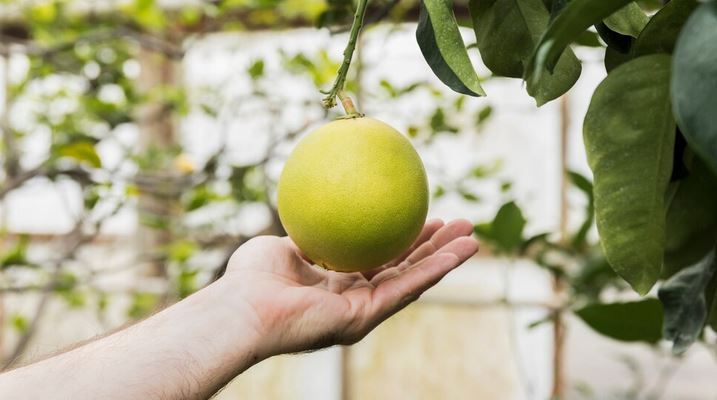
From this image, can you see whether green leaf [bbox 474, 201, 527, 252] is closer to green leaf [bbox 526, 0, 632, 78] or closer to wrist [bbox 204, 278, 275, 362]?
wrist [bbox 204, 278, 275, 362]

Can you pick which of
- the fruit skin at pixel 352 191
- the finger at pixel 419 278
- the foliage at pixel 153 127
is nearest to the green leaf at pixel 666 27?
the fruit skin at pixel 352 191

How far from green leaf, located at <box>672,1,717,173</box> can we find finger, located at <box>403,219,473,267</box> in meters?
0.57

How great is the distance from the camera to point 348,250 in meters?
0.58

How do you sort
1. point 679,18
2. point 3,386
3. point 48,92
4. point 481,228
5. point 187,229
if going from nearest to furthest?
point 679,18, point 3,386, point 481,228, point 187,229, point 48,92

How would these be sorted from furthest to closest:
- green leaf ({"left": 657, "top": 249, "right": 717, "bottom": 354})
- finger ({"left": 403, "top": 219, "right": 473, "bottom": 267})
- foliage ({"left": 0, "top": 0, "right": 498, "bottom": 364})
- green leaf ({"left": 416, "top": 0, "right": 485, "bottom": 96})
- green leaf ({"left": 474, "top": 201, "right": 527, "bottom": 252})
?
foliage ({"left": 0, "top": 0, "right": 498, "bottom": 364}), green leaf ({"left": 474, "top": 201, "right": 527, "bottom": 252}), finger ({"left": 403, "top": 219, "right": 473, "bottom": 267}), green leaf ({"left": 657, "top": 249, "right": 717, "bottom": 354}), green leaf ({"left": 416, "top": 0, "right": 485, "bottom": 96})

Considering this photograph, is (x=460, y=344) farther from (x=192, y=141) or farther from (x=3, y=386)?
(x=3, y=386)

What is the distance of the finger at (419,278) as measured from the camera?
71cm

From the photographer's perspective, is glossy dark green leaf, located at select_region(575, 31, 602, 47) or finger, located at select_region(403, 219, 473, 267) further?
finger, located at select_region(403, 219, 473, 267)

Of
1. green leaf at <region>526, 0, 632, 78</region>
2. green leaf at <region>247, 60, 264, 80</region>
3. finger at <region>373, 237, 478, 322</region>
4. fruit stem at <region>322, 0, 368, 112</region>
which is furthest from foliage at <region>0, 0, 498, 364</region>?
green leaf at <region>526, 0, 632, 78</region>

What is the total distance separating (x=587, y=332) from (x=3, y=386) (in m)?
1.97

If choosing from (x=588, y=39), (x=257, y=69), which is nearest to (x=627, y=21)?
(x=588, y=39)

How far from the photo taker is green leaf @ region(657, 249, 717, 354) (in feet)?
1.57

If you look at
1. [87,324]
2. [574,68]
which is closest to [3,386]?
[574,68]

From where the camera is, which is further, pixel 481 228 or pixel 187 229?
pixel 187 229
